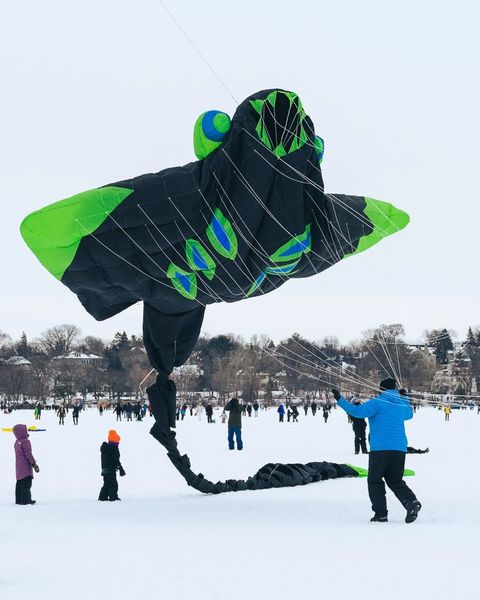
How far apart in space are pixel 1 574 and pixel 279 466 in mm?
6518

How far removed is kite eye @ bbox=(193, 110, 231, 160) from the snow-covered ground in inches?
161

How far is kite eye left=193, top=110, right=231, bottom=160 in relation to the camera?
31.4 ft

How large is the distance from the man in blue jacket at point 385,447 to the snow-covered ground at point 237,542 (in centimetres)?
26

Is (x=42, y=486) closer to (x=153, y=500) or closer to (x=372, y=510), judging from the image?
(x=153, y=500)

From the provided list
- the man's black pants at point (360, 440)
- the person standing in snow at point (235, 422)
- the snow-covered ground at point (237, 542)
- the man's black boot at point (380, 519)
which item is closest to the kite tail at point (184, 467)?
the snow-covered ground at point (237, 542)

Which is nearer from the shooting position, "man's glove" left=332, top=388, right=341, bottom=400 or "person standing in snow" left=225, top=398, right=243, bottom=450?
"man's glove" left=332, top=388, right=341, bottom=400

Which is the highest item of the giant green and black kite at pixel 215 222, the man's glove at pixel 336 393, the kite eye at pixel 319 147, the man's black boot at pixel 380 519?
the kite eye at pixel 319 147

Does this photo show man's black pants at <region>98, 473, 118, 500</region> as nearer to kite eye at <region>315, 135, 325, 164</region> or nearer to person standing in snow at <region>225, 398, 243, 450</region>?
kite eye at <region>315, 135, 325, 164</region>

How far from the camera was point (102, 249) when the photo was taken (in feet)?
33.4

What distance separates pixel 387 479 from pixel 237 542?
1981 millimetres

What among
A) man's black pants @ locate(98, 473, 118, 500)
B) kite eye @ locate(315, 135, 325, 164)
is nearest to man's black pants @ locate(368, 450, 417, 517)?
kite eye @ locate(315, 135, 325, 164)

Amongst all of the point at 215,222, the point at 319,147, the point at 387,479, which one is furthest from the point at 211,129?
the point at 387,479

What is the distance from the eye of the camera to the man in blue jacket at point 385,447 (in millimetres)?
8906

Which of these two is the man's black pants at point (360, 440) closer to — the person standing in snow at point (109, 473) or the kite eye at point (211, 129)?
the person standing in snow at point (109, 473)
